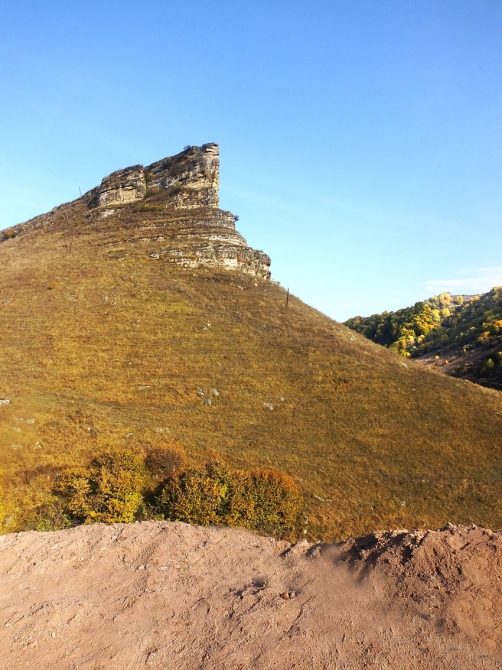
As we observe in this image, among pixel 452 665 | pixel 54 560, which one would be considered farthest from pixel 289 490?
pixel 452 665

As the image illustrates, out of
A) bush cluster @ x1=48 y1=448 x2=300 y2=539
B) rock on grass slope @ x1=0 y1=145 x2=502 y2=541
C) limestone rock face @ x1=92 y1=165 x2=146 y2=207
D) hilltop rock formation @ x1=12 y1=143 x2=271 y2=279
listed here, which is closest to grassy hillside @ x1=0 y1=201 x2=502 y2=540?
rock on grass slope @ x1=0 y1=145 x2=502 y2=541

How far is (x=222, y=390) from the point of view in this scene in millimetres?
37938

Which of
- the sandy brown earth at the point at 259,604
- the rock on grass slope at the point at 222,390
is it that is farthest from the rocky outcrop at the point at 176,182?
the sandy brown earth at the point at 259,604

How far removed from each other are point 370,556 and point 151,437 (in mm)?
21694

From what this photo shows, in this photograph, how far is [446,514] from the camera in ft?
90.1

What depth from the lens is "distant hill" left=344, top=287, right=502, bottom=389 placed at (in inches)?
3531

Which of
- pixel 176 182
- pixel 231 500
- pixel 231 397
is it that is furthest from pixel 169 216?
pixel 231 500

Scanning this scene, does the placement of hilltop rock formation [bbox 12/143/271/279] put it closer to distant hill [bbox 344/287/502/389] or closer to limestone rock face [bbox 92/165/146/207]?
limestone rock face [bbox 92/165/146/207]

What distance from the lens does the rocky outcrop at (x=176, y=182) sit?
253ft

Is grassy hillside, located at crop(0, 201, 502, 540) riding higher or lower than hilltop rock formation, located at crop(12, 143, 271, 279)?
lower

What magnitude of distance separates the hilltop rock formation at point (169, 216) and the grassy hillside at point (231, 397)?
5447 mm

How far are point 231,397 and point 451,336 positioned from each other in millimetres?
122384

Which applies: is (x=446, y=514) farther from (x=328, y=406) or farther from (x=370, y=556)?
(x=370, y=556)

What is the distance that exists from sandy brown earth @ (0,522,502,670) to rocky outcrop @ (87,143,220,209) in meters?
71.1
